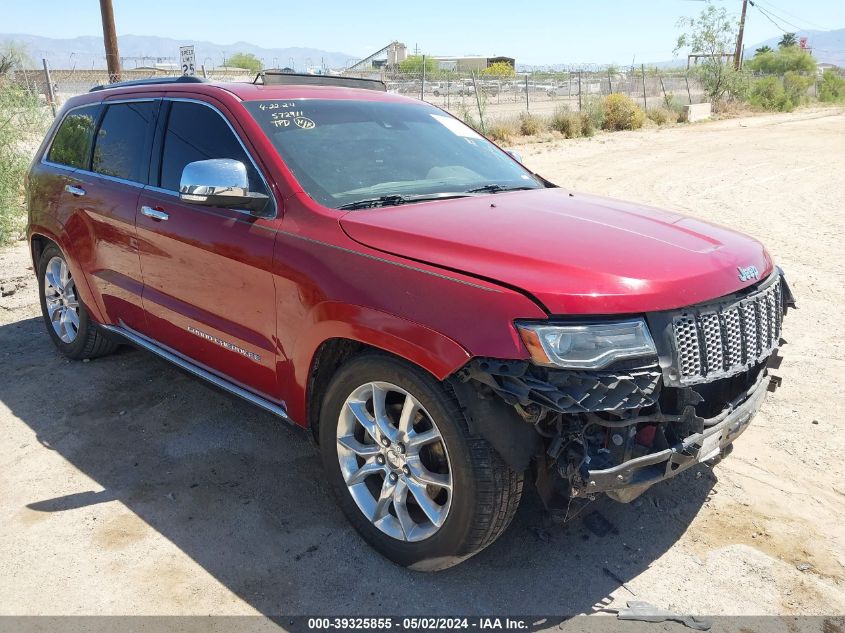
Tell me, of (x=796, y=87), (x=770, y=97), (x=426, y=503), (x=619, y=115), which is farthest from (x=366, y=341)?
(x=796, y=87)

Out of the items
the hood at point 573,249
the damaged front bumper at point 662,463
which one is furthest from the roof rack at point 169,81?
the damaged front bumper at point 662,463

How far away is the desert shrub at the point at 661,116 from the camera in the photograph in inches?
1085

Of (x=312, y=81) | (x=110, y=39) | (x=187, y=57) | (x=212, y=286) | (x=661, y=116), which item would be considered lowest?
(x=661, y=116)

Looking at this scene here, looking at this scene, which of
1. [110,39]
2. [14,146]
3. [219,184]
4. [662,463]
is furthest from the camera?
[110,39]

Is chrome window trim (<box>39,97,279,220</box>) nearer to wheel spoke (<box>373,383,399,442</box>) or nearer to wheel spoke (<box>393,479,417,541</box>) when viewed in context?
wheel spoke (<box>373,383,399,442</box>)

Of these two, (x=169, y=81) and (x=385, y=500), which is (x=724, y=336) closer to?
(x=385, y=500)

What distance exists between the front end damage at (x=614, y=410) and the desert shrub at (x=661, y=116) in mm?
27000

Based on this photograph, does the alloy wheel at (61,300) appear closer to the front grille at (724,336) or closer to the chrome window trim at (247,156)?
the chrome window trim at (247,156)

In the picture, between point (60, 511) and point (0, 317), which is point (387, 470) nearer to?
point (60, 511)

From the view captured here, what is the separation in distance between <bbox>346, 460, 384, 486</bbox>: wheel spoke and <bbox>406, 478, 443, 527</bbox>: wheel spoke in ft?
0.64

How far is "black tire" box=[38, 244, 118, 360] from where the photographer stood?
5.20 metres

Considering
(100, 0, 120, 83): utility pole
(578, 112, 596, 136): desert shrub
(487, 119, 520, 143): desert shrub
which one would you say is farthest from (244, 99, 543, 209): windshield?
(578, 112, 596, 136): desert shrub

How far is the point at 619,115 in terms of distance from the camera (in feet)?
82.5

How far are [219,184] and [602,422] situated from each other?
2017 millimetres
